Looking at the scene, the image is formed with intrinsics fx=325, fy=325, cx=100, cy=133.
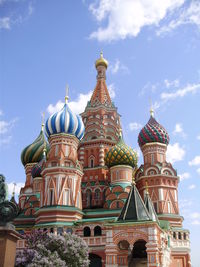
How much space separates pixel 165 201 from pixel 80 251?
13613 millimetres

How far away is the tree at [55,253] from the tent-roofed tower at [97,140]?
44.0 ft

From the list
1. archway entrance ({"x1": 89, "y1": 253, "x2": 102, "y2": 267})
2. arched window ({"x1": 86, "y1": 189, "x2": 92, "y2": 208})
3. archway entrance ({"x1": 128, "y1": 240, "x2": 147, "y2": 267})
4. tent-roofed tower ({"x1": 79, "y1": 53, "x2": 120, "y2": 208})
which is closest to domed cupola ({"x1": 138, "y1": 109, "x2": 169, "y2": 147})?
tent-roofed tower ({"x1": 79, "y1": 53, "x2": 120, "y2": 208})

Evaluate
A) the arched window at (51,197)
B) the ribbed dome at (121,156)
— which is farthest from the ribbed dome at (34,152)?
the arched window at (51,197)

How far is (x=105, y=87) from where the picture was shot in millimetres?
45219

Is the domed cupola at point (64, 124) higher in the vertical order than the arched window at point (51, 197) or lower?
higher

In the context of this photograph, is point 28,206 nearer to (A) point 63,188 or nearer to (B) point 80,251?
(A) point 63,188

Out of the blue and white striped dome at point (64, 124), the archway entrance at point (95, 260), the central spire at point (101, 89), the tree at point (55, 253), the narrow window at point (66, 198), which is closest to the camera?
the tree at point (55, 253)

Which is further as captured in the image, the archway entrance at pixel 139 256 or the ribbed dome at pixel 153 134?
the ribbed dome at pixel 153 134

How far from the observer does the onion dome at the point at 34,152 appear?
4080 cm

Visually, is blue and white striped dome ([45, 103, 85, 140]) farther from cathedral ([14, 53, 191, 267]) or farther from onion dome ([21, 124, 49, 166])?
onion dome ([21, 124, 49, 166])

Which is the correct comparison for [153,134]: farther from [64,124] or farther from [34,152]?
[34,152]

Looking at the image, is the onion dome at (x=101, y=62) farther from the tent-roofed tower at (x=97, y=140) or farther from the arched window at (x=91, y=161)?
the arched window at (x=91, y=161)

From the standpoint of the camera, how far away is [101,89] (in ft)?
145

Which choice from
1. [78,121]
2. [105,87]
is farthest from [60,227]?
[105,87]
